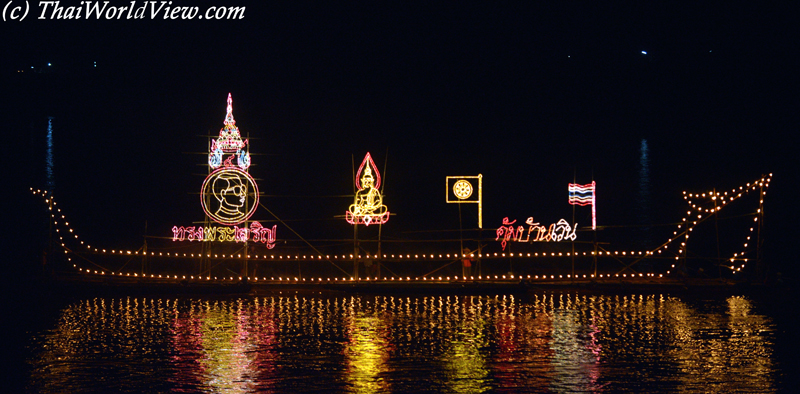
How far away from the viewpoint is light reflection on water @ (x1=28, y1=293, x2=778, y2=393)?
34.2 ft

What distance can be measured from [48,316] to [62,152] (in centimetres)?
3594

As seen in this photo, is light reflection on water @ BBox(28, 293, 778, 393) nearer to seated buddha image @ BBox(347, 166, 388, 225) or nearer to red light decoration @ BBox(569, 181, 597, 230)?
seated buddha image @ BBox(347, 166, 388, 225)

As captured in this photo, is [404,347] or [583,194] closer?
[404,347]

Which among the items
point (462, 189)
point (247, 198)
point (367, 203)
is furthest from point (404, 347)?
point (247, 198)

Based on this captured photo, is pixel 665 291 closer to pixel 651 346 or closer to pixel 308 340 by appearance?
pixel 651 346

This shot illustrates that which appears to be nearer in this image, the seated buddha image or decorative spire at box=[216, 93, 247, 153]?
the seated buddha image

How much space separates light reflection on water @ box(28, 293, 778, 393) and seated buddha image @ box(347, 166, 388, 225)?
12.3 ft

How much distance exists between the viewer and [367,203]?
22594 millimetres

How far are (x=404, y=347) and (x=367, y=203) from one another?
996 centimetres

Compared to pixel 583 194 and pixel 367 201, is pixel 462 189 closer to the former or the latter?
pixel 367 201

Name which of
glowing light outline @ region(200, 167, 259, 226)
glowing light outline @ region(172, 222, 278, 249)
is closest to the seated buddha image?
glowing light outline @ region(172, 222, 278, 249)

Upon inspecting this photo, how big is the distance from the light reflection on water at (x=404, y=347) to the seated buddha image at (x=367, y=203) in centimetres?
376

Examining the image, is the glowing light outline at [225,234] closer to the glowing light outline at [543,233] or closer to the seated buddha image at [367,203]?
the seated buddha image at [367,203]

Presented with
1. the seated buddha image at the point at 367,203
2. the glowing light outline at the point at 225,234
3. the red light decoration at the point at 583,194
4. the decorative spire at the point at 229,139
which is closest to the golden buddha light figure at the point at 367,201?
the seated buddha image at the point at 367,203
